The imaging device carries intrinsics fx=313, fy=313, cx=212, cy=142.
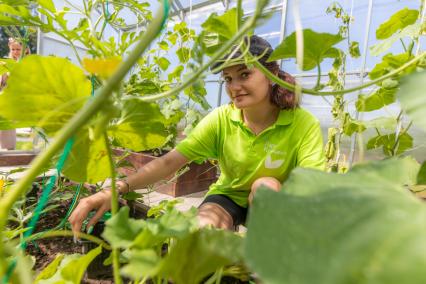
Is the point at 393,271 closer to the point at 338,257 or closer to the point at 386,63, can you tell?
the point at 338,257

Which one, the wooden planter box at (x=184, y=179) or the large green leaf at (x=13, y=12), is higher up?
the large green leaf at (x=13, y=12)

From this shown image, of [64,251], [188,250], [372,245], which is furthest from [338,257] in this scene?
[64,251]

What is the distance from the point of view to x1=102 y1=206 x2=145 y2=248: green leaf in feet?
0.85

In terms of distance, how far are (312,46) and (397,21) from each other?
1.34 ft

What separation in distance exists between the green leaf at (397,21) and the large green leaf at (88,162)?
2.08 feet

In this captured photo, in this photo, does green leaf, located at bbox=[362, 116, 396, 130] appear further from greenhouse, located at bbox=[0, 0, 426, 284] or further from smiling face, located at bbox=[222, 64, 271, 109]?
smiling face, located at bbox=[222, 64, 271, 109]

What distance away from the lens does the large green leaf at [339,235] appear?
128mm

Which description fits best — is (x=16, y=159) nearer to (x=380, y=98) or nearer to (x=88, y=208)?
(x=88, y=208)

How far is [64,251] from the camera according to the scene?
82 cm

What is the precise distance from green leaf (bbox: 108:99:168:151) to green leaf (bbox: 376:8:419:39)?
55cm

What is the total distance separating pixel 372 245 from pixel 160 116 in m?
0.29

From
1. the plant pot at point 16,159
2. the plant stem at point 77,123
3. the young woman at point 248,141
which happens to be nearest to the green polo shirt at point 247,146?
the young woman at point 248,141

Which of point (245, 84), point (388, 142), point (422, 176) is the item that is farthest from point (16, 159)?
point (422, 176)

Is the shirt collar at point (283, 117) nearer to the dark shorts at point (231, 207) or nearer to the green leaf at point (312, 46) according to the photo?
the dark shorts at point (231, 207)
